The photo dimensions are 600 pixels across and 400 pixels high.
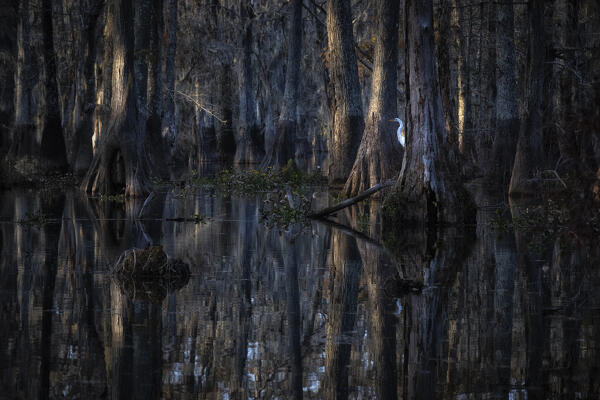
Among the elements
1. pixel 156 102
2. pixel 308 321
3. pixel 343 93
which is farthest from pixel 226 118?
pixel 308 321

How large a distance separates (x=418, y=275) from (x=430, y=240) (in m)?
3.06

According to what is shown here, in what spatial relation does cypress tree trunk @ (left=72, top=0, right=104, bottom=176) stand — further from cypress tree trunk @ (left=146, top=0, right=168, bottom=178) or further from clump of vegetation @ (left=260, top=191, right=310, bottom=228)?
clump of vegetation @ (left=260, top=191, right=310, bottom=228)

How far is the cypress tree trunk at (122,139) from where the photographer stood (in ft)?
63.4

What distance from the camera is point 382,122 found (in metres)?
19.7

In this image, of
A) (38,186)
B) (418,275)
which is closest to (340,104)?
(38,186)

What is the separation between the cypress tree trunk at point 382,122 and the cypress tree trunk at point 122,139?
4.58 meters

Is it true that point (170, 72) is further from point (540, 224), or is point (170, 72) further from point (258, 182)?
point (540, 224)

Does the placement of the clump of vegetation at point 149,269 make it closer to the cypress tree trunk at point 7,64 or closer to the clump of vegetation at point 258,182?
the clump of vegetation at point 258,182

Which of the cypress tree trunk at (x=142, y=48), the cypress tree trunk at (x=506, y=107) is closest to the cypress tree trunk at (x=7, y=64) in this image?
the cypress tree trunk at (x=142, y=48)

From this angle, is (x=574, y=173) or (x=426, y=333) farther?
(x=574, y=173)

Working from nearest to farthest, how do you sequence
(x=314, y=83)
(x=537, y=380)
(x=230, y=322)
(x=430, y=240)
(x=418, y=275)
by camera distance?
(x=537, y=380) → (x=230, y=322) → (x=418, y=275) → (x=430, y=240) → (x=314, y=83)

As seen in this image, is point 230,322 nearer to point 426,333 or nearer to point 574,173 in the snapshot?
point 426,333

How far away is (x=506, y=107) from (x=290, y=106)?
10.0m

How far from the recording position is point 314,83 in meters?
64.5
